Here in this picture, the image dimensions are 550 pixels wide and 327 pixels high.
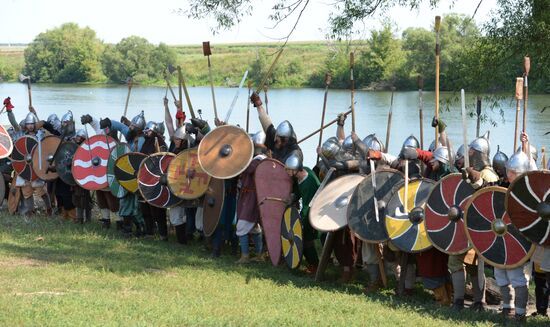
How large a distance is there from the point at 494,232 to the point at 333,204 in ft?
5.67

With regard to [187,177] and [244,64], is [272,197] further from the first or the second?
[244,64]

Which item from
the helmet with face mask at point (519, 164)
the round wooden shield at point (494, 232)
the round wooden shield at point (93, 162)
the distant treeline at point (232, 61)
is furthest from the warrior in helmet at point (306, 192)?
the distant treeline at point (232, 61)

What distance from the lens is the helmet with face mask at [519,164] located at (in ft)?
22.2

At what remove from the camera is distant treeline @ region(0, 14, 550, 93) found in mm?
32094

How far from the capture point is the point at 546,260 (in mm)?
6727

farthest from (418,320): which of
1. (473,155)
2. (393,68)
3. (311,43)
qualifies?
(311,43)

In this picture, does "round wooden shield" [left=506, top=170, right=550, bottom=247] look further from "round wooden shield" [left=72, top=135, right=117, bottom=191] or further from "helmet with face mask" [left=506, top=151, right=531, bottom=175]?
"round wooden shield" [left=72, top=135, right=117, bottom=191]

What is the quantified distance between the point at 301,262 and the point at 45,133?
4604 millimetres

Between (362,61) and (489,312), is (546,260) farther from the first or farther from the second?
(362,61)

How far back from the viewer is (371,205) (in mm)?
7977

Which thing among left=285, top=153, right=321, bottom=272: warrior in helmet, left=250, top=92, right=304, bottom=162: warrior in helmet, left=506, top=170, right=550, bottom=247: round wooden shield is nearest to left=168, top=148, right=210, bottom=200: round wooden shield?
left=250, top=92, right=304, bottom=162: warrior in helmet

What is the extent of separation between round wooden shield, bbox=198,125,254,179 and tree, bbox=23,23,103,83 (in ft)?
128

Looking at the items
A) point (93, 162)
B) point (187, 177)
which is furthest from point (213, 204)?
point (93, 162)

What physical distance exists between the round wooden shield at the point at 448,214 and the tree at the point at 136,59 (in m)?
35.5
